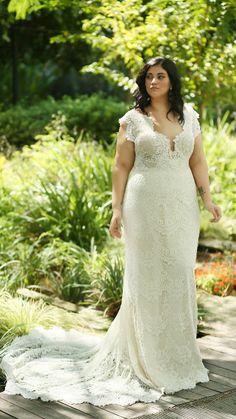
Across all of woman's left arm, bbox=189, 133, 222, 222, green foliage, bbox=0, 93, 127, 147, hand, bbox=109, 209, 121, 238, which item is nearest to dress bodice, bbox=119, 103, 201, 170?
woman's left arm, bbox=189, 133, 222, 222

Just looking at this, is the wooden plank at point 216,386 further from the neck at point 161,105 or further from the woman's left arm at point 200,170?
the neck at point 161,105

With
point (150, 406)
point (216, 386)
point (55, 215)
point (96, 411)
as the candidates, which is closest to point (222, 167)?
point (55, 215)

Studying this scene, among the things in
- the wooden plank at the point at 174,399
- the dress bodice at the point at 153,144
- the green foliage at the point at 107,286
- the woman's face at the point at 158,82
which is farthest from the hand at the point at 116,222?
the green foliage at the point at 107,286

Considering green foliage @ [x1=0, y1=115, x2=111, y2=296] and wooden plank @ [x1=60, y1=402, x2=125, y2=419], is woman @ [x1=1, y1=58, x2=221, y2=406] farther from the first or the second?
green foliage @ [x1=0, y1=115, x2=111, y2=296]

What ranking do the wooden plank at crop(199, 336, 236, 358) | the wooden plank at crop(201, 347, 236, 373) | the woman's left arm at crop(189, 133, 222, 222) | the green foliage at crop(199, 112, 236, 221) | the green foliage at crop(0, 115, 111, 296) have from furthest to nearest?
the green foliage at crop(199, 112, 236, 221)
the green foliage at crop(0, 115, 111, 296)
the wooden plank at crop(199, 336, 236, 358)
the wooden plank at crop(201, 347, 236, 373)
the woman's left arm at crop(189, 133, 222, 222)

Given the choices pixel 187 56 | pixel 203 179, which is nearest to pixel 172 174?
pixel 203 179

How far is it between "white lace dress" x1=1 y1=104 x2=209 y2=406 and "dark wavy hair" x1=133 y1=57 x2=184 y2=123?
8 cm

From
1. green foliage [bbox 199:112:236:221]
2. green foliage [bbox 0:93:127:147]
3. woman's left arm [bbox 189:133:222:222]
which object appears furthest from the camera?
green foliage [bbox 0:93:127:147]

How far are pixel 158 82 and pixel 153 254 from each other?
3.53 feet

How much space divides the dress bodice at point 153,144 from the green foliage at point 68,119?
27.9 feet

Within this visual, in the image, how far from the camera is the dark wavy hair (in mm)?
5047

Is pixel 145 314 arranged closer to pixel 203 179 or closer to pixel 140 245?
pixel 140 245

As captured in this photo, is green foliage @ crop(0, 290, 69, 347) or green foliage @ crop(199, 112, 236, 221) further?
green foliage @ crop(199, 112, 236, 221)

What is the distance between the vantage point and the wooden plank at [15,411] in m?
4.43
